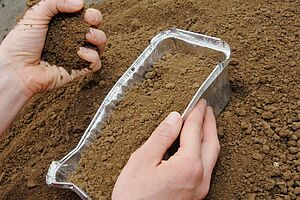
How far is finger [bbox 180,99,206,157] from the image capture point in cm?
105

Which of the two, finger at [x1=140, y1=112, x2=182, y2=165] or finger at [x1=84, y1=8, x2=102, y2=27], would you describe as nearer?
finger at [x1=140, y1=112, x2=182, y2=165]

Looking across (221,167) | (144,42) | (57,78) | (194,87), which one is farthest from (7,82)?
(221,167)

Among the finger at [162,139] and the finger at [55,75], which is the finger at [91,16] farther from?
the finger at [162,139]

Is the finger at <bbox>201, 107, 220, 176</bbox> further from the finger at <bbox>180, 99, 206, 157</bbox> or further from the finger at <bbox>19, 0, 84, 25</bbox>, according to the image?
the finger at <bbox>19, 0, 84, 25</bbox>

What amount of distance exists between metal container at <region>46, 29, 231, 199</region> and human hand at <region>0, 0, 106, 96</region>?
0.11m

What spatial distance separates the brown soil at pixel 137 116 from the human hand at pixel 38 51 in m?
0.16

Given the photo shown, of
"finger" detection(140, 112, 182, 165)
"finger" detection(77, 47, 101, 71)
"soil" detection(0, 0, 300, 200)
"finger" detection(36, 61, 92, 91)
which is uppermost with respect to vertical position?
"finger" detection(77, 47, 101, 71)

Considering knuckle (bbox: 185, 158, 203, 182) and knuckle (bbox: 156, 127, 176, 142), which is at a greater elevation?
knuckle (bbox: 156, 127, 176, 142)

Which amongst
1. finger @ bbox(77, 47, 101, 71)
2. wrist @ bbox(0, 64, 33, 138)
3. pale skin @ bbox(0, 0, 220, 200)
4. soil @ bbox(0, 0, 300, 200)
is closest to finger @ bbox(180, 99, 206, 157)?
pale skin @ bbox(0, 0, 220, 200)

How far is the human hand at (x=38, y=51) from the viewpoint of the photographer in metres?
1.28

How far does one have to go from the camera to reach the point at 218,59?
4.26 ft

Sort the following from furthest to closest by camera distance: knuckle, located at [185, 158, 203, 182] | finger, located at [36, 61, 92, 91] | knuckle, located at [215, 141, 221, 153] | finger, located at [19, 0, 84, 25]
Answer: finger, located at [36, 61, 92, 91] < finger, located at [19, 0, 84, 25] < knuckle, located at [215, 141, 221, 153] < knuckle, located at [185, 158, 203, 182]

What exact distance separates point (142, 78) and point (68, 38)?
0.74ft

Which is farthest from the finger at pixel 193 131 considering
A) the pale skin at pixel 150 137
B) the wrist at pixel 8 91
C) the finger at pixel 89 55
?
the wrist at pixel 8 91
